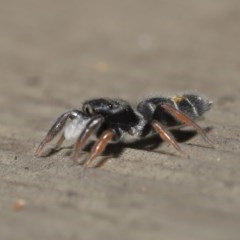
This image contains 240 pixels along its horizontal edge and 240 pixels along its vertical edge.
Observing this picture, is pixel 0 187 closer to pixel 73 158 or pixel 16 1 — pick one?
pixel 73 158

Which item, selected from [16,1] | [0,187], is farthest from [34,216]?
[16,1]

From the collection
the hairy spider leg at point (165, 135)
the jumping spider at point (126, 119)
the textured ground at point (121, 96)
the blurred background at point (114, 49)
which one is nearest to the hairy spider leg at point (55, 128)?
the jumping spider at point (126, 119)

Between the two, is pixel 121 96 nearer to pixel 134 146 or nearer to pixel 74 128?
pixel 134 146

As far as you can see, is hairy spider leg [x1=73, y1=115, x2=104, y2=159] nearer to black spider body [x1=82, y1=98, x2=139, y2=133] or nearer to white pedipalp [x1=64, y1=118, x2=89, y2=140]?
white pedipalp [x1=64, y1=118, x2=89, y2=140]

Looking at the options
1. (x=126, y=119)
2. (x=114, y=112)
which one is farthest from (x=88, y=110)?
(x=126, y=119)

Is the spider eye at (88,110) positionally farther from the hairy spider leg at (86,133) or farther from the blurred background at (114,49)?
the blurred background at (114,49)
